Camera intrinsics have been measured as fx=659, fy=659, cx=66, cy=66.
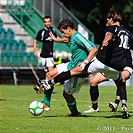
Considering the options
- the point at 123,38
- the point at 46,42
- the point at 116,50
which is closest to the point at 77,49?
the point at 116,50

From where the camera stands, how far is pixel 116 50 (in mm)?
12172

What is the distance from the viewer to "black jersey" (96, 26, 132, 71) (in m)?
12.1

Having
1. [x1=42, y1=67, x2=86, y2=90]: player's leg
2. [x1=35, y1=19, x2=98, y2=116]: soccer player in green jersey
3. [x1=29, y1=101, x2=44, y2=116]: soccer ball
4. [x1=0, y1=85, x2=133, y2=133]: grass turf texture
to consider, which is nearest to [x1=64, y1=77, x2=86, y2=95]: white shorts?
[x1=35, y1=19, x2=98, y2=116]: soccer player in green jersey

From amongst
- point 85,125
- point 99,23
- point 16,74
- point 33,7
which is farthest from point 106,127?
point 99,23

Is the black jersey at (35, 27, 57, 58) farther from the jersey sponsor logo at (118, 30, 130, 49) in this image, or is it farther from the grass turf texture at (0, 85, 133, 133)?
the jersey sponsor logo at (118, 30, 130, 49)

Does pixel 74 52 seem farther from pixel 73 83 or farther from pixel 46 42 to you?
pixel 46 42

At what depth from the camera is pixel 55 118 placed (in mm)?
11953

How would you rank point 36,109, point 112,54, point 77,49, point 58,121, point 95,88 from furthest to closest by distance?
point 95,88
point 77,49
point 112,54
point 36,109
point 58,121

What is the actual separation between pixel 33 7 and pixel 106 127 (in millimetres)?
22722

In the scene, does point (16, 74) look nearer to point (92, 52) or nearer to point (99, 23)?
point (92, 52)

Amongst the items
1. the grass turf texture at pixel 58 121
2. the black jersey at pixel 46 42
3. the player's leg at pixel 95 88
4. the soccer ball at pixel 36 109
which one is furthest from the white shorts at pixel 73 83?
the black jersey at pixel 46 42

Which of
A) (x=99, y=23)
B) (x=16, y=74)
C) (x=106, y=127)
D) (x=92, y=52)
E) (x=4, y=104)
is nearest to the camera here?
(x=106, y=127)

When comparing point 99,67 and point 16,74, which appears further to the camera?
point 16,74

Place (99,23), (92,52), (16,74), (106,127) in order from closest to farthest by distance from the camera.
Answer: (106,127), (92,52), (16,74), (99,23)
